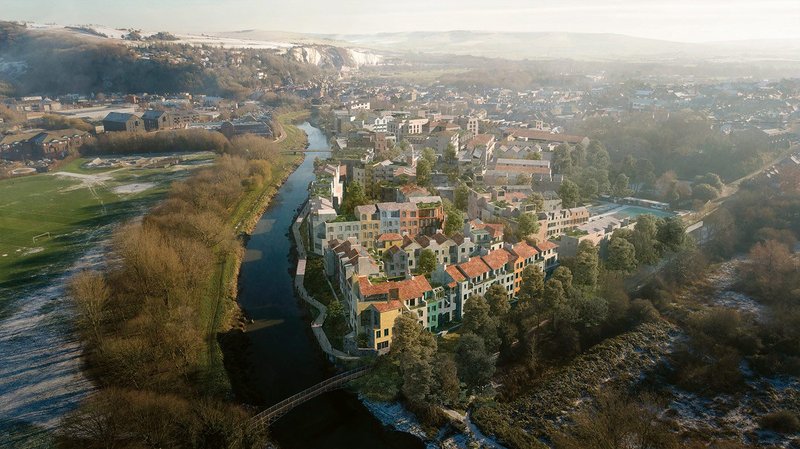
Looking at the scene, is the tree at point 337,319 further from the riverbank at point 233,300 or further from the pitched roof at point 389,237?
the pitched roof at point 389,237

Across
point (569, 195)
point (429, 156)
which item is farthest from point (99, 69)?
point (569, 195)

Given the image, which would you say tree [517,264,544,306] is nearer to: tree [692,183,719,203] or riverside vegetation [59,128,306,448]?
riverside vegetation [59,128,306,448]

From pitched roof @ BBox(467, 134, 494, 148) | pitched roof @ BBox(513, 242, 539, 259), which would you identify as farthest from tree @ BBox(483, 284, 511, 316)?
pitched roof @ BBox(467, 134, 494, 148)

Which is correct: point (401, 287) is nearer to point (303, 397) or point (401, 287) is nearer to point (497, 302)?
point (497, 302)

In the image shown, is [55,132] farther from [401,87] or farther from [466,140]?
[401,87]

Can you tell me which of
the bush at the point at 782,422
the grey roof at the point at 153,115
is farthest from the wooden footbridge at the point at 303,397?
the grey roof at the point at 153,115

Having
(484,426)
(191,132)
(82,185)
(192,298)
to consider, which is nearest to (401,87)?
(191,132)
